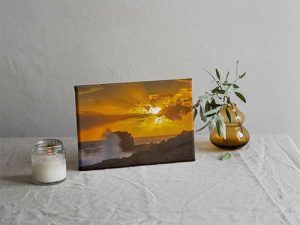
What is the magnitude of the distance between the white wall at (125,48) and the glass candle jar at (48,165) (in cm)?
41

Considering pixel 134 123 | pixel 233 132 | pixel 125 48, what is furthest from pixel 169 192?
pixel 125 48

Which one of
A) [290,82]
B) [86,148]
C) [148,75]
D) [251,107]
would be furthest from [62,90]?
[290,82]

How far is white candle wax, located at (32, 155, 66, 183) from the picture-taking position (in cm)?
107

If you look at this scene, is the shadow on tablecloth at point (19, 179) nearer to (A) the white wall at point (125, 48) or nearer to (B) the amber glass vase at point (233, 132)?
(A) the white wall at point (125, 48)

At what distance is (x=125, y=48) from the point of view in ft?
4.74

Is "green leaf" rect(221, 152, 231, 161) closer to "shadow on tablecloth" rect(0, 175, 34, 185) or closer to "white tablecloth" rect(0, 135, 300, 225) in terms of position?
"white tablecloth" rect(0, 135, 300, 225)

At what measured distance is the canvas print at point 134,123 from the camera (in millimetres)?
1139

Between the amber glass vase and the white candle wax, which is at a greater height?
the amber glass vase

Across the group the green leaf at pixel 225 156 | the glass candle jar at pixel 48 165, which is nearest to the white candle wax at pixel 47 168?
the glass candle jar at pixel 48 165

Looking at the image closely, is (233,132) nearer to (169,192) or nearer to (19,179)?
(169,192)

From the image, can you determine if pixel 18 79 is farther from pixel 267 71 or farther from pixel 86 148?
pixel 267 71

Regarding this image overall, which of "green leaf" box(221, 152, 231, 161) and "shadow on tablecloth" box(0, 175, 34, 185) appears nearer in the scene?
"shadow on tablecloth" box(0, 175, 34, 185)

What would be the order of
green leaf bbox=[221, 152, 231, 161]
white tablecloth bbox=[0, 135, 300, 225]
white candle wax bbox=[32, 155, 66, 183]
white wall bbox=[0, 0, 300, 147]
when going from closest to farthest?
white tablecloth bbox=[0, 135, 300, 225] → white candle wax bbox=[32, 155, 66, 183] → green leaf bbox=[221, 152, 231, 161] → white wall bbox=[0, 0, 300, 147]

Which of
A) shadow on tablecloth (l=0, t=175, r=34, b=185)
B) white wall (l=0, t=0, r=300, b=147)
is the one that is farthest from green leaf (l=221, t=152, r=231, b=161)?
shadow on tablecloth (l=0, t=175, r=34, b=185)
